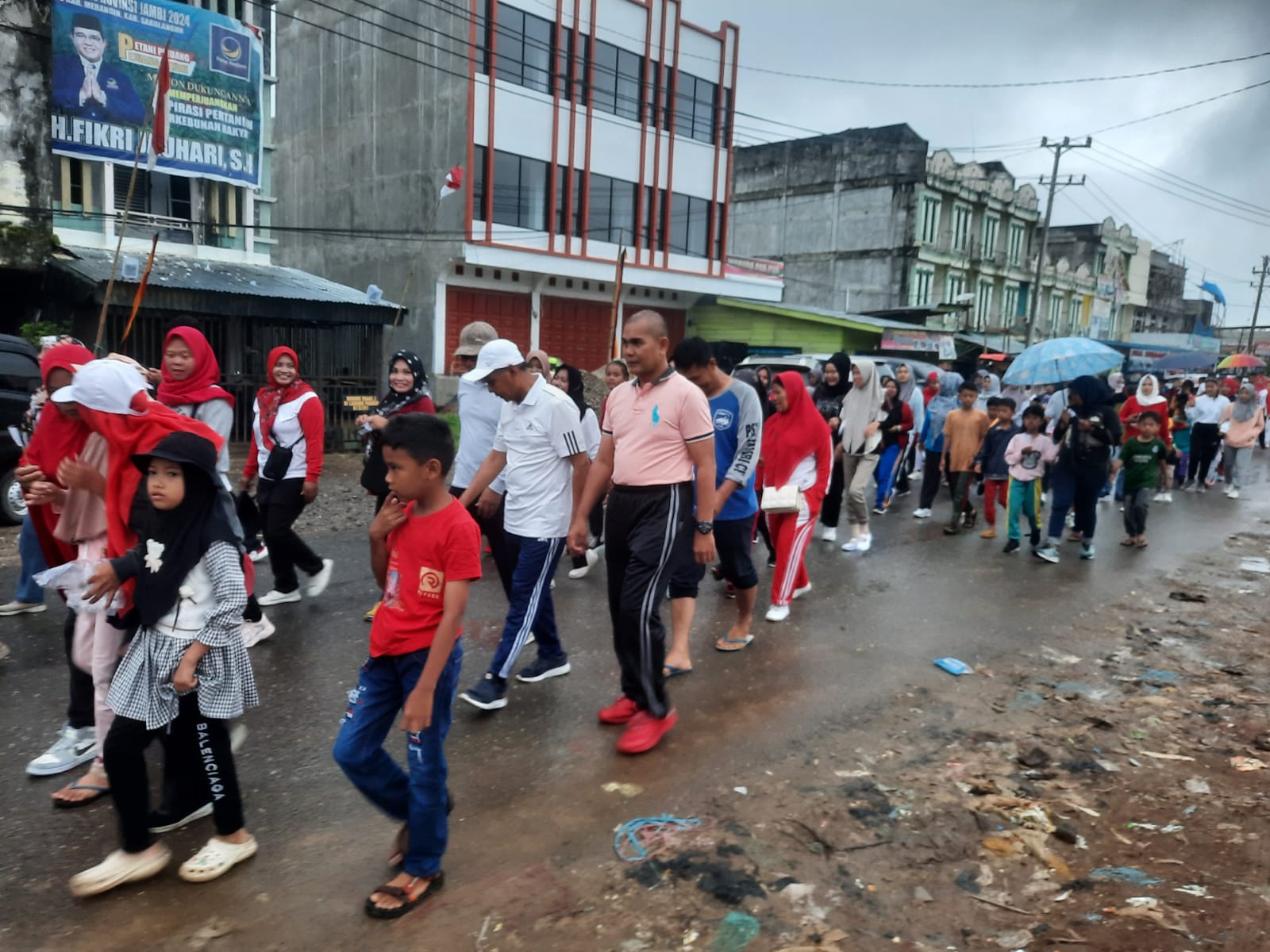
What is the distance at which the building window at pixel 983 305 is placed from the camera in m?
40.9

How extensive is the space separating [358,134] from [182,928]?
24716mm

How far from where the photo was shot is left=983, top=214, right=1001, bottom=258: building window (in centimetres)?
4053

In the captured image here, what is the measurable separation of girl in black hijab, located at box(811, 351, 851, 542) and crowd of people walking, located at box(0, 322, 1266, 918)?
226cm

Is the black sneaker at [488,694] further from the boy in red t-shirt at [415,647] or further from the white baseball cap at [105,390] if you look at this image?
the white baseball cap at [105,390]

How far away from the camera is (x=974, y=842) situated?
349 cm

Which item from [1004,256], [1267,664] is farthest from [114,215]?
[1004,256]

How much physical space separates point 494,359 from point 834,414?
6.10 metres

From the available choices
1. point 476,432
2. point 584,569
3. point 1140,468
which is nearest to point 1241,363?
point 1140,468

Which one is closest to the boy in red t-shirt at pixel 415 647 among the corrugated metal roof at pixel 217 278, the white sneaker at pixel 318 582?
the white sneaker at pixel 318 582

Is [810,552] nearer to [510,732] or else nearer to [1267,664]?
[1267,664]

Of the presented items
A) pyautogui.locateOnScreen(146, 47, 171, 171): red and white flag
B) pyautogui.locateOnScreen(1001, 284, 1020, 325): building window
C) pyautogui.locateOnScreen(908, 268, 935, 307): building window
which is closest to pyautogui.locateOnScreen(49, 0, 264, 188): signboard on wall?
pyautogui.locateOnScreen(146, 47, 171, 171): red and white flag

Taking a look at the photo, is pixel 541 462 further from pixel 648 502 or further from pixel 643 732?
pixel 643 732

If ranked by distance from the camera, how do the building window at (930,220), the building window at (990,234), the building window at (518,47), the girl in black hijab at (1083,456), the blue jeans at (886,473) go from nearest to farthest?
1. the girl in black hijab at (1083,456)
2. the blue jeans at (886,473)
3. the building window at (518,47)
4. the building window at (930,220)
5. the building window at (990,234)

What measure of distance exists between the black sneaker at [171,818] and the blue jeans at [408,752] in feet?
2.81
